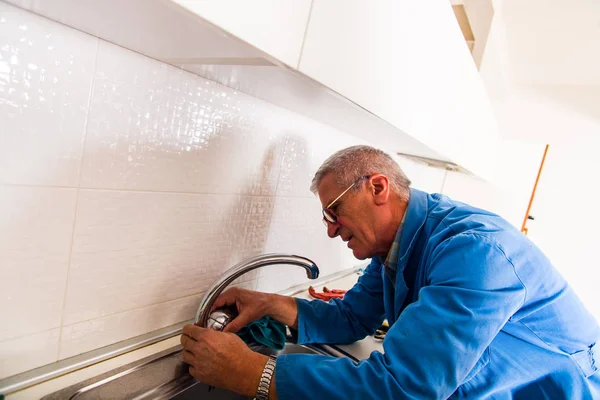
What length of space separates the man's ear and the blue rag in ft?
1.49

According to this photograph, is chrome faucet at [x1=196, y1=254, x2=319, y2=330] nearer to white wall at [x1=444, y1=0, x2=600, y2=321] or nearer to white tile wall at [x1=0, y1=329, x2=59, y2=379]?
white tile wall at [x1=0, y1=329, x2=59, y2=379]

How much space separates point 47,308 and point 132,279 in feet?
0.50

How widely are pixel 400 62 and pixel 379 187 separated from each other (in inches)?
11.4

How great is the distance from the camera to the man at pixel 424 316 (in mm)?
583

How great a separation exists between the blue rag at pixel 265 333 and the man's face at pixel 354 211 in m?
0.33

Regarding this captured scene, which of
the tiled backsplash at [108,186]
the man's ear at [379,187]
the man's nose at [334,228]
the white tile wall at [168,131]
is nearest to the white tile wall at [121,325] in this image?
the tiled backsplash at [108,186]

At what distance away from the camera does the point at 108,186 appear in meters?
0.63

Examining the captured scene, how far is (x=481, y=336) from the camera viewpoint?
0.59 m

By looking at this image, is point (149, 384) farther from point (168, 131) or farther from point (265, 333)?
point (168, 131)

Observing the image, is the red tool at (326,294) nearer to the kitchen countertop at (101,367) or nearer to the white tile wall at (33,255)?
the kitchen countertop at (101,367)

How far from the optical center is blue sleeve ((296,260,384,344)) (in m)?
0.96

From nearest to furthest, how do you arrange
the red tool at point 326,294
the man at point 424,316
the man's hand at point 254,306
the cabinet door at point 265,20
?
the cabinet door at point 265,20 < the man at point 424,316 < the man's hand at point 254,306 < the red tool at point 326,294

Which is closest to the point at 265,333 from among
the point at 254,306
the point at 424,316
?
the point at 254,306

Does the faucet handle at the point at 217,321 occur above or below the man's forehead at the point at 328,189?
below
